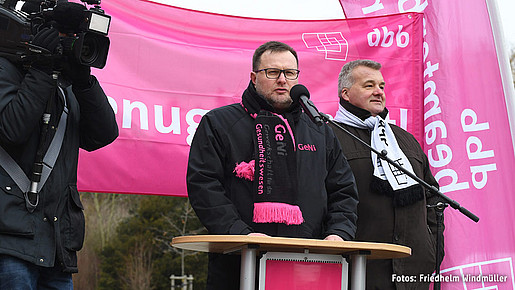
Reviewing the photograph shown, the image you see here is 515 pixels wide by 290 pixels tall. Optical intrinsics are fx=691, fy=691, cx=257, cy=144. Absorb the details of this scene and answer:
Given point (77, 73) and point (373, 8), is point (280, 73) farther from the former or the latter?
point (373, 8)

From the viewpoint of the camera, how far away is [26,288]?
2783 mm

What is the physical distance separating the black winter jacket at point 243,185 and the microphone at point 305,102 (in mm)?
315

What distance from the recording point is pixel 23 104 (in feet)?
9.23

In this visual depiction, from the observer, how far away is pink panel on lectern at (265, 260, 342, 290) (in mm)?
2843

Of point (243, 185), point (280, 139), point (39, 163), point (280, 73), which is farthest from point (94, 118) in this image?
point (280, 73)

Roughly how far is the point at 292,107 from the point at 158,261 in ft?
93.1

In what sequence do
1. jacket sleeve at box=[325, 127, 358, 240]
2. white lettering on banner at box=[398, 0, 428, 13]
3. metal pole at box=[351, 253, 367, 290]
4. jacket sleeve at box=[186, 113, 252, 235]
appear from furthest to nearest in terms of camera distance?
white lettering on banner at box=[398, 0, 428, 13]
jacket sleeve at box=[325, 127, 358, 240]
jacket sleeve at box=[186, 113, 252, 235]
metal pole at box=[351, 253, 367, 290]

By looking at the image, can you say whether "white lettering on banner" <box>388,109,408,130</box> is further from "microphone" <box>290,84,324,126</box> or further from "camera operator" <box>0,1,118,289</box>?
"camera operator" <box>0,1,118,289</box>

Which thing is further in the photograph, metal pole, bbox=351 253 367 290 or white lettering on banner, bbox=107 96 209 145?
white lettering on banner, bbox=107 96 209 145

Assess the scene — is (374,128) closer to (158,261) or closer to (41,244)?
(41,244)

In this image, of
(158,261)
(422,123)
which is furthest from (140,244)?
(422,123)

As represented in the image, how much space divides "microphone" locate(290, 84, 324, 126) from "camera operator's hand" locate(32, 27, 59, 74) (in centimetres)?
114

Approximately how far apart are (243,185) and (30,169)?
3.44 ft

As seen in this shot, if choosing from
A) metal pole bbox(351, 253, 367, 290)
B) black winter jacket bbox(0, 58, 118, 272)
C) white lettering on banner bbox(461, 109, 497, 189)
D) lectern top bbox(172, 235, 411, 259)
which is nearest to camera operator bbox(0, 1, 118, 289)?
black winter jacket bbox(0, 58, 118, 272)
